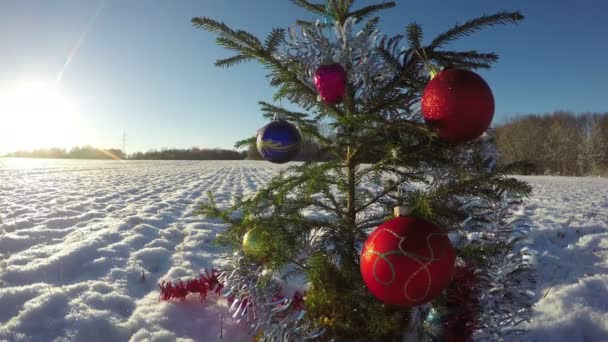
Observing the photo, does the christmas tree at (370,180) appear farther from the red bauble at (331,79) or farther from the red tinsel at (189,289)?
the red tinsel at (189,289)

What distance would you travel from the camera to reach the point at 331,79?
1543mm

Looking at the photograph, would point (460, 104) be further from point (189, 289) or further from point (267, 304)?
point (189, 289)

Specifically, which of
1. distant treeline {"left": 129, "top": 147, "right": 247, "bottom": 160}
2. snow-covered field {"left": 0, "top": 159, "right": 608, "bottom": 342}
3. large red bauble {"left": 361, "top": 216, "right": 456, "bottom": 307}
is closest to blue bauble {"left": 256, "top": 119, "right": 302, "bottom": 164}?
large red bauble {"left": 361, "top": 216, "right": 456, "bottom": 307}

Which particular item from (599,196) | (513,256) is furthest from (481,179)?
(599,196)

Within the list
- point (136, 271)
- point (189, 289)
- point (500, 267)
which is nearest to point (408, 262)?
point (500, 267)

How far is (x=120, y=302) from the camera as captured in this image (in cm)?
263

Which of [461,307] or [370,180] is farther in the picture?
[370,180]

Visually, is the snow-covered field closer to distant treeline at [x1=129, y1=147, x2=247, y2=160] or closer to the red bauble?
the red bauble

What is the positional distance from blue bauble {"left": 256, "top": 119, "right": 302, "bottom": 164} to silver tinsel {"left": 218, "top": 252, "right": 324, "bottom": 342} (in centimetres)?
63

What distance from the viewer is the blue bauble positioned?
1785mm

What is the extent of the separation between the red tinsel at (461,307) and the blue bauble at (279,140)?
1145 millimetres

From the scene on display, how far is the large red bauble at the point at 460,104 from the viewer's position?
3.82 feet

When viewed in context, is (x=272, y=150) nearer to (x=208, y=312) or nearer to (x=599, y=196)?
(x=208, y=312)

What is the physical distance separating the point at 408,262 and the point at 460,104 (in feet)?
1.94
